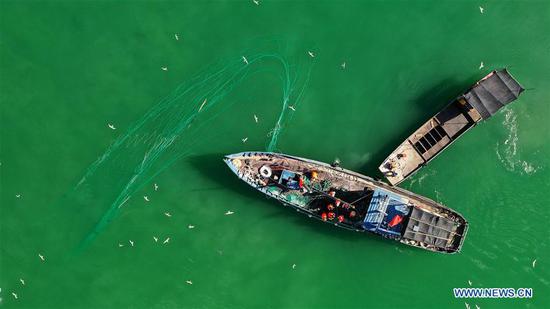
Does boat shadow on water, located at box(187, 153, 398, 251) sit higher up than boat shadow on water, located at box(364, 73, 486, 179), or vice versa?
boat shadow on water, located at box(364, 73, 486, 179)

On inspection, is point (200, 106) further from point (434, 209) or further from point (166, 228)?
point (434, 209)

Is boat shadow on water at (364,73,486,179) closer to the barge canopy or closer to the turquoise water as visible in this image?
the turquoise water

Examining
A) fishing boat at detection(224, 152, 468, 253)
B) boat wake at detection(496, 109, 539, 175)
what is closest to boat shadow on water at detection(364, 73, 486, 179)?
fishing boat at detection(224, 152, 468, 253)

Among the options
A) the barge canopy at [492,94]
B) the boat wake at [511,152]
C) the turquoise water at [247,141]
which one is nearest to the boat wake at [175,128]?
the turquoise water at [247,141]

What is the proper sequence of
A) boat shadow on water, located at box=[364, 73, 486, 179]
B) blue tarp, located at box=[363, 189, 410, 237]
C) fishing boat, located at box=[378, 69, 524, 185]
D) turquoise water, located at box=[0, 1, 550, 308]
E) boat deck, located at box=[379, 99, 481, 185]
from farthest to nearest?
turquoise water, located at box=[0, 1, 550, 308], boat shadow on water, located at box=[364, 73, 486, 179], boat deck, located at box=[379, 99, 481, 185], fishing boat, located at box=[378, 69, 524, 185], blue tarp, located at box=[363, 189, 410, 237]

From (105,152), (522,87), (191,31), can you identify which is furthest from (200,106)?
(522,87)
